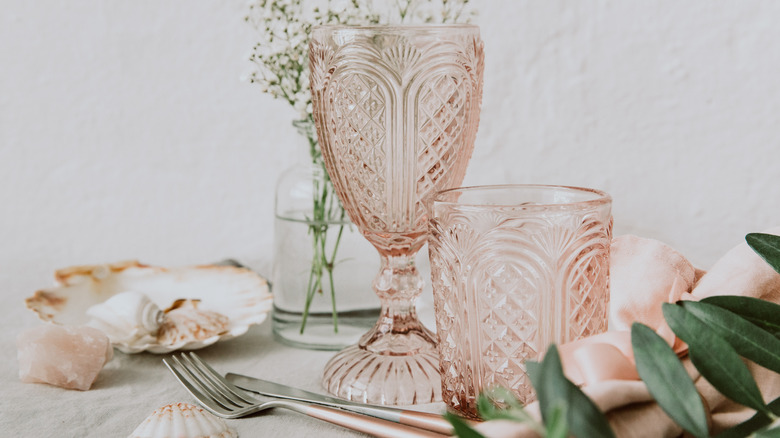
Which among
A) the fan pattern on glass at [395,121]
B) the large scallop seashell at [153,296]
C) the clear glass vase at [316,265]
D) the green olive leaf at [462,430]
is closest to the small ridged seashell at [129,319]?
the large scallop seashell at [153,296]

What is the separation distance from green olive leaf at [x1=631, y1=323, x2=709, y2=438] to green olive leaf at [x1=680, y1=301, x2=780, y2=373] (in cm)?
4

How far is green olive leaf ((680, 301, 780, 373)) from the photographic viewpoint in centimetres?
43

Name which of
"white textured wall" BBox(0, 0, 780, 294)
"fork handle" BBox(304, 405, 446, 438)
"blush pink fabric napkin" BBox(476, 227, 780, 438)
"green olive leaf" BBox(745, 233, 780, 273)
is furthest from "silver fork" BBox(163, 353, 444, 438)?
"white textured wall" BBox(0, 0, 780, 294)

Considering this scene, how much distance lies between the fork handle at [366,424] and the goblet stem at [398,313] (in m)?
0.11

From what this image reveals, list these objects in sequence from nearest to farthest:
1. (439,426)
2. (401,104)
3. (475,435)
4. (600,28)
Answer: (475,435), (439,426), (401,104), (600,28)

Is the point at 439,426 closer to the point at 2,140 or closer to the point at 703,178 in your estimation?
the point at 703,178

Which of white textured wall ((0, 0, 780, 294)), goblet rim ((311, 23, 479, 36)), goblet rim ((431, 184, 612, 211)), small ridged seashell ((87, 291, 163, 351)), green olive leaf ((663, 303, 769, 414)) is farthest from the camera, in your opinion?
white textured wall ((0, 0, 780, 294))

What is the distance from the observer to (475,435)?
0.34 metres

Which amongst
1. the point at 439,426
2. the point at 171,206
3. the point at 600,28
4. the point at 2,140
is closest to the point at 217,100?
the point at 171,206

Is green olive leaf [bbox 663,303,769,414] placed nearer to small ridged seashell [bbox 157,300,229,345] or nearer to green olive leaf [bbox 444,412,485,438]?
green olive leaf [bbox 444,412,485,438]

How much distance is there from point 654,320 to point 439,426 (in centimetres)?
16

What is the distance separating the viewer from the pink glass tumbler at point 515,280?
20.3 inches

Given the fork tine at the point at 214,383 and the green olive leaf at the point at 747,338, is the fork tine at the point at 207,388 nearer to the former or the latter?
the fork tine at the point at 214,383

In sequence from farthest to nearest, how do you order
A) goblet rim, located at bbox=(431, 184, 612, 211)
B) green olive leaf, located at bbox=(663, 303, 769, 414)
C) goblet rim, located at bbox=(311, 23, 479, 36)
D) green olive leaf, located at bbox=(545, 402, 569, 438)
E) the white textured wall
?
the white textured wall, goblet rim, located at bbox=(311, 23, 479, 36), goblet rim, located at bbox=(431, 184, 612, 211), green olive leaf, located at bbox=(663, 303, 769, 414), green olive leaf, located at bbox=(545, 402, 569, 438)
